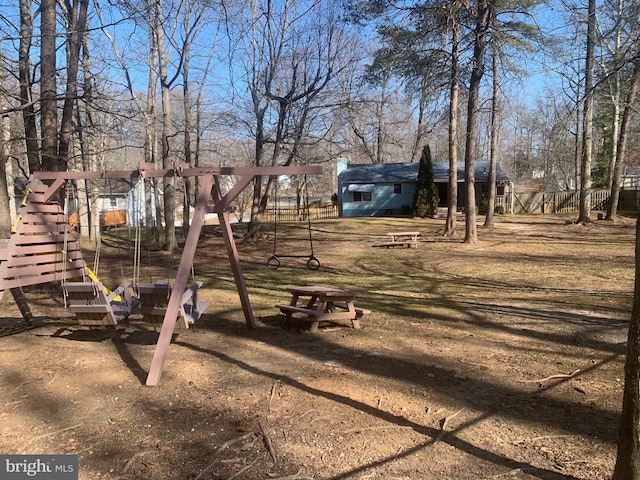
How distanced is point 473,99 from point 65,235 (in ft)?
44.0

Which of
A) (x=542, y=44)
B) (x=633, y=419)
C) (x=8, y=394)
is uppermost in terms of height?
→ (x=542, y=44)

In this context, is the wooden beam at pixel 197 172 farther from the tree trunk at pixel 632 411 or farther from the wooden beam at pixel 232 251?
the tree trunk at pixel 632 411

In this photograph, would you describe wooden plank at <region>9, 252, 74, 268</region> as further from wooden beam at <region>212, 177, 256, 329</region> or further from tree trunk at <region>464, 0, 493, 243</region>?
tree trunk at <region>464, 0, 493, 243</region>

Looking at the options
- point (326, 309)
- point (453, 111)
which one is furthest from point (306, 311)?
point (453, 111)

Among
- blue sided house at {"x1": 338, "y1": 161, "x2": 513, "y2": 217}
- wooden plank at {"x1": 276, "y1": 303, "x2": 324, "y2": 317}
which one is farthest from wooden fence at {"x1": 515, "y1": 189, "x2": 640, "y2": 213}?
wooden plank at {"x1": 276, "y1": 303, "x2": 324, "y2": 317}

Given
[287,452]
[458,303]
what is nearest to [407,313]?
[458,303]

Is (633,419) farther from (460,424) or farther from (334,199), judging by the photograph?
(334,199)

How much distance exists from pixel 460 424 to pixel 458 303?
440cm

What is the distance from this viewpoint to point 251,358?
505cm

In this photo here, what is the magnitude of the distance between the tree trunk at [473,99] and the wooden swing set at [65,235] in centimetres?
1115

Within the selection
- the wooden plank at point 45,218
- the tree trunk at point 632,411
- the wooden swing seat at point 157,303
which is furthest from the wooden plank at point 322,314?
the tree trunk at point 632,411

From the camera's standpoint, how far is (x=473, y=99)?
15328 mm

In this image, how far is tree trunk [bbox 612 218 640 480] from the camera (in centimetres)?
228

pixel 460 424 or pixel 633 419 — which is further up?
pixel 633 419
